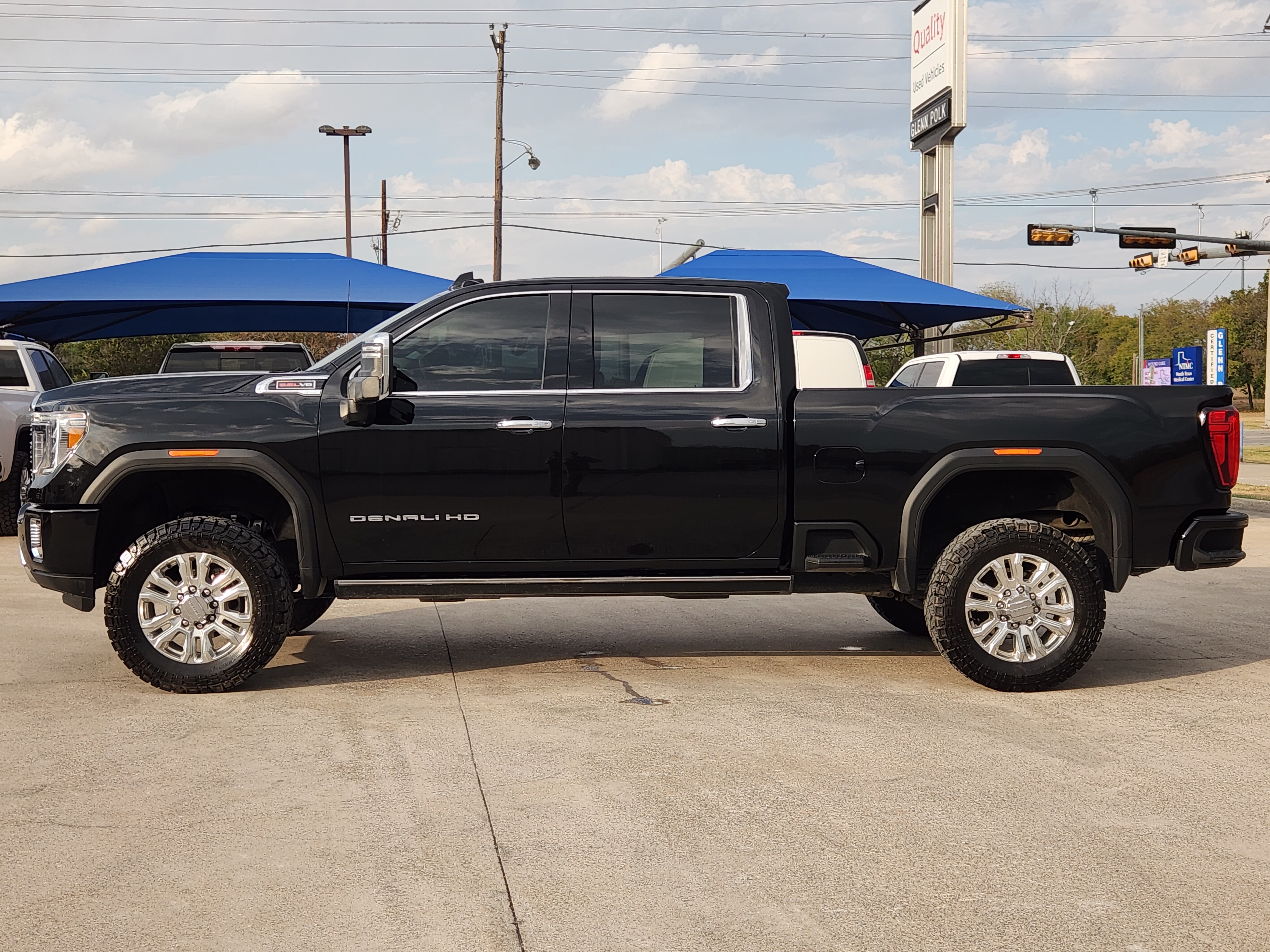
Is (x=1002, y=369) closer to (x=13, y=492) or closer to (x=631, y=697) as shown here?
(x=631, y=697)

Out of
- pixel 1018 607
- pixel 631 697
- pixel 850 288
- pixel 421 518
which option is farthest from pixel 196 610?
pixel 850 288

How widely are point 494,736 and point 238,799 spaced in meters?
1.24

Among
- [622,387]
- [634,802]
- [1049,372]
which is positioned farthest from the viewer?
[1049,372]

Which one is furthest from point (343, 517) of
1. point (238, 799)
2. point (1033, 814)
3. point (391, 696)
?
point (1033, 814)

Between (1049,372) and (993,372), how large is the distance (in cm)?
68

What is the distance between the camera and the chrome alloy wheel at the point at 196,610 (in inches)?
255

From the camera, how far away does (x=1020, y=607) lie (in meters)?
6.59

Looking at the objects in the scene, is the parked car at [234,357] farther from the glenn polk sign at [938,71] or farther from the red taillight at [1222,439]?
the glenn polk sign at [938,71]

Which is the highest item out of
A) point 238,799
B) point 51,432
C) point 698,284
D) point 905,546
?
point 698,284

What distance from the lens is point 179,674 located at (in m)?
6.46

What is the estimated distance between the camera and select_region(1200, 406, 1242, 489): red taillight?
661 cm

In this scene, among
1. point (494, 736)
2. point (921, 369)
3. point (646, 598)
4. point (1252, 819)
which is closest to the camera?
point (1252, 819)

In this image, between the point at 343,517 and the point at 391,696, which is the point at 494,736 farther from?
the point at 343,517

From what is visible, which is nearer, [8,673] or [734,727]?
[734,727]
